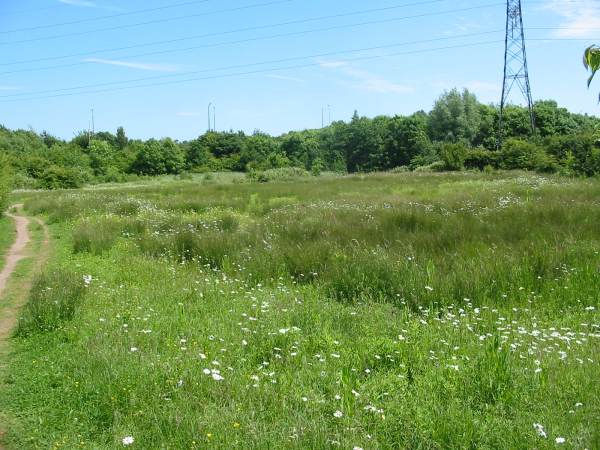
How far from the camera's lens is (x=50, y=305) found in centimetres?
700

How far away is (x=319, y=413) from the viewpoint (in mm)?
4109

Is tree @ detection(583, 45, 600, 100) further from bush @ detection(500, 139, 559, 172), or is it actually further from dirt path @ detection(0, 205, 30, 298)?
bush @ detection(500, 139, 559, 172)

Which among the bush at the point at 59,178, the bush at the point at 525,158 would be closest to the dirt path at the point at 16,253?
the bush at the point at 525,158

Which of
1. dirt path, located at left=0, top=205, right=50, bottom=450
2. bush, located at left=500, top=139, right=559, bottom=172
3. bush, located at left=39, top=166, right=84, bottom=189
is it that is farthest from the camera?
bush, located at left=39, top=166, right=84, bottom=189

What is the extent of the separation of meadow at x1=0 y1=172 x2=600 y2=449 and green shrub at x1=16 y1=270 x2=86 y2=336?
0.11 ft

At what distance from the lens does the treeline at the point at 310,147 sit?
6756 cm

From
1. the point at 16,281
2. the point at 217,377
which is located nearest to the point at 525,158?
the point at 16,281

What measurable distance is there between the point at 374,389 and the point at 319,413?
2.18 ft

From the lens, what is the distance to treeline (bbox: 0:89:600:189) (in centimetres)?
6756

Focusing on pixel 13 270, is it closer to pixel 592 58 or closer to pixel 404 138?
pixel 592 58

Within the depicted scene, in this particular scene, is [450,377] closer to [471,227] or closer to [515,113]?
[471,227]

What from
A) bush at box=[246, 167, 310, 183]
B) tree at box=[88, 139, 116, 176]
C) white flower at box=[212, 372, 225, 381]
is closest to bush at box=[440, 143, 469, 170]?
bush at box=[246, 167, 310, 183]

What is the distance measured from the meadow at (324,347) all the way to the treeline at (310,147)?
4661cm

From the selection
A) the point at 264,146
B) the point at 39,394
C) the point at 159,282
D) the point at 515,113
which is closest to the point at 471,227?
the point at 159,282
